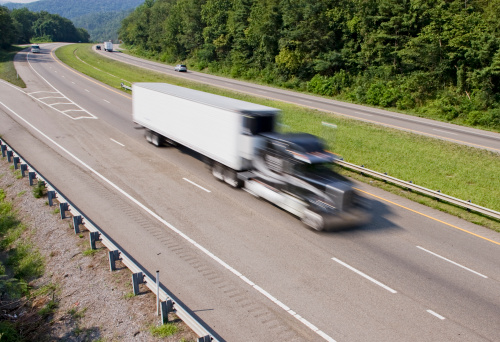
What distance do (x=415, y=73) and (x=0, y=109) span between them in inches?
1469

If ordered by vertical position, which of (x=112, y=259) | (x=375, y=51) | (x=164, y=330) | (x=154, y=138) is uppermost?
(x=375, y=51)

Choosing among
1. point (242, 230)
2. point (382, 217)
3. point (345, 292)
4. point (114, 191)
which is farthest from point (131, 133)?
point (345, 292)

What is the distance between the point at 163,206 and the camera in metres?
14.9

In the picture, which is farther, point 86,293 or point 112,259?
point 112,259

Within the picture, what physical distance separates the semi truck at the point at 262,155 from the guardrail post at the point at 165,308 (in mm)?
6061

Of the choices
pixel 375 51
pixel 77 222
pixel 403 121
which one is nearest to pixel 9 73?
pixel 375 51

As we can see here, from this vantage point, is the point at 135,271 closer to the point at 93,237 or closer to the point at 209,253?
the point at 93,237

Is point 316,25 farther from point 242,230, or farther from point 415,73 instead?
point 242,230

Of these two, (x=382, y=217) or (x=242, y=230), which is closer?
(x=242, y=230)

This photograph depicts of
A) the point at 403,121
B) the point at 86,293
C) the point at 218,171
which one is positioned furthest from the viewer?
the point at 403,121

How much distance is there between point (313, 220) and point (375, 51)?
38993 mm


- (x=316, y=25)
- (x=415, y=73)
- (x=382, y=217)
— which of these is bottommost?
(x=382, y=217)

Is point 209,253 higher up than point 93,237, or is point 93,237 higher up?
point 93,237

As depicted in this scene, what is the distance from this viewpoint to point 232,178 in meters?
16.9
